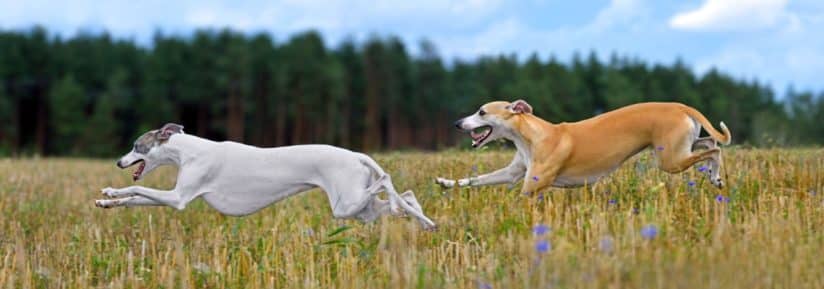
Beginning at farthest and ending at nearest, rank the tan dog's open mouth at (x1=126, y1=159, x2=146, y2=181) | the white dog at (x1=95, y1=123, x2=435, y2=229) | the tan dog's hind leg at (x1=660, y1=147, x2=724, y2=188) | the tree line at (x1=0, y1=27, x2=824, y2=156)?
the tree line at (x1=0, y1=27, x2=824, y2=156), the tan dog's hind leg at (x1=660, y1=147, x2=724, y2=188), the tan dog's open mouth at (x1=126, y1=159, x2=146, y2=181), the white dog at (x1=95, y1=123, x2=435, y2=229)

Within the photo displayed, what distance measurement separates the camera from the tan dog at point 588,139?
7820 millimetres

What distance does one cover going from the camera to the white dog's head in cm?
736

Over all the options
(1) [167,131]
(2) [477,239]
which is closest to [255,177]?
(1) [167,131]

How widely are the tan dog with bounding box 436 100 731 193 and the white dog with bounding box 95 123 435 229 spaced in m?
1.08

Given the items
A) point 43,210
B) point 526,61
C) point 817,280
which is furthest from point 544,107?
point 817,280

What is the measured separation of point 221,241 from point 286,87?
181 feet

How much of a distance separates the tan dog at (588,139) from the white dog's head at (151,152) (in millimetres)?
2361

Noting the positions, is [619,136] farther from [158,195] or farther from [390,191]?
[158,195]

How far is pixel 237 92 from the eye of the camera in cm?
6144

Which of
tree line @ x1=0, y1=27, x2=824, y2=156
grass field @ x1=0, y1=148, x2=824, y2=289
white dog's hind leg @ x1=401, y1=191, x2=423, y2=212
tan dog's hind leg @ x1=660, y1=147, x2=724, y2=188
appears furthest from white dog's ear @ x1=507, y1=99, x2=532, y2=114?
tree line @ x1=0, y1=27, x2=824, y2=156

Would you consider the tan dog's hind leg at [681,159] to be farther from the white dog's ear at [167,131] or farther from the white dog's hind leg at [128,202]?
the white dog's hind leg at [128,202]

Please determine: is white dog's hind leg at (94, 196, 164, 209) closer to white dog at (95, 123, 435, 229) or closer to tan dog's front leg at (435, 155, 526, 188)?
white dog at (95, 123, 435, 229)

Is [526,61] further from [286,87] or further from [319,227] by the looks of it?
[319,227]

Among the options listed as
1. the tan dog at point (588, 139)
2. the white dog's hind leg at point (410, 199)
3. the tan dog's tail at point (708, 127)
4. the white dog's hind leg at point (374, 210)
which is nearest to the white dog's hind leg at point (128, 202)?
the white dog's hind leg at point (374, 210)
